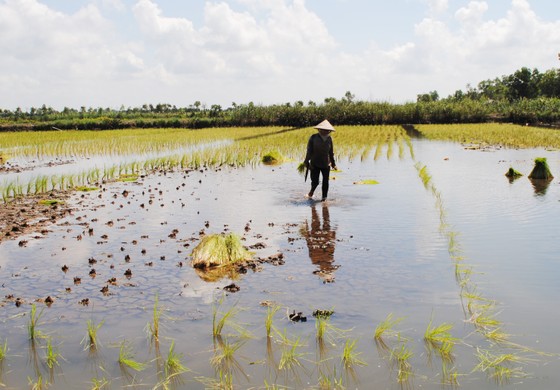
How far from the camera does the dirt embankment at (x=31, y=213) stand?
8234mm

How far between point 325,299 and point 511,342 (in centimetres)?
168

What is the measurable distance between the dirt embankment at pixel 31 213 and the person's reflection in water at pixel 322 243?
4073 mm

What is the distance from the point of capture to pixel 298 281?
18.5ft

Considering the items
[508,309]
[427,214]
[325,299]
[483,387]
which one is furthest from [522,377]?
[427,214]

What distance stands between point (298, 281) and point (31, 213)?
6.20 metres

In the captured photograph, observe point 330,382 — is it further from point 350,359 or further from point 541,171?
point 541,171

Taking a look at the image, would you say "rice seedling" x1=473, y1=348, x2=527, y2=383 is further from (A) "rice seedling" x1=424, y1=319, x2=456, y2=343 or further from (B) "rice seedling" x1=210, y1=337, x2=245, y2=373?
(B) "rice seedling" x1=210, y1=337, x2=245, y2=373

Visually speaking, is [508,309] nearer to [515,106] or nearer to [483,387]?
[483,387]

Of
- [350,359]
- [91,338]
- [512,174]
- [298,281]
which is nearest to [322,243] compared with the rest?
[298,281]

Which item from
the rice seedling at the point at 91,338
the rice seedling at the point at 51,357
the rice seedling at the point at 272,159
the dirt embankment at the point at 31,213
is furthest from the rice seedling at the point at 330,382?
the rice seedling at the point at 272,159

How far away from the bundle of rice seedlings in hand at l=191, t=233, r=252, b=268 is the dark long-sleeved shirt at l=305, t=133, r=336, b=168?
3.99 meters

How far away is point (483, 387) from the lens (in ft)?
11.4

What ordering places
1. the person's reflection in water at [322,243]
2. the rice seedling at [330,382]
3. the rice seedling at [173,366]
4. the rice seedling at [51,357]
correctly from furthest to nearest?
the person's reflection in water at [322,243] < the rice seedling at [51,357] < the rice seedling at [173,366] < the rice seedling at [330,382]

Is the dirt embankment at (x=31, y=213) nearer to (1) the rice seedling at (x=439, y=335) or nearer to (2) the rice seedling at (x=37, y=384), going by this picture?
(2) the rice seedling at (x=37, y=384)
